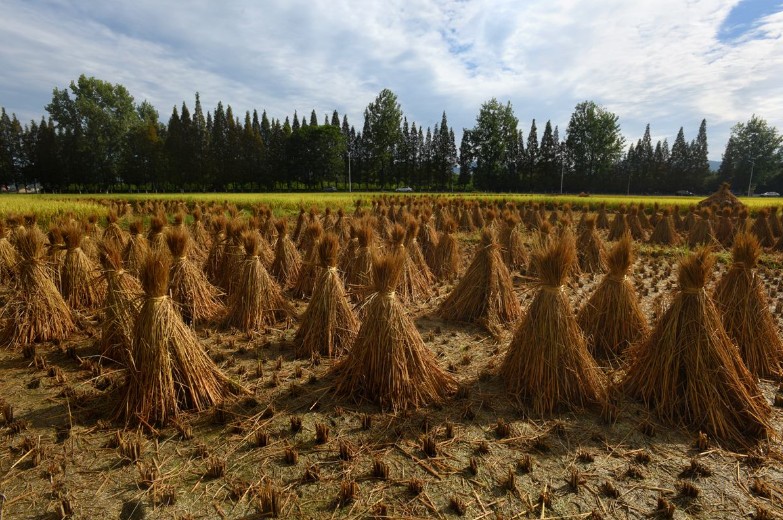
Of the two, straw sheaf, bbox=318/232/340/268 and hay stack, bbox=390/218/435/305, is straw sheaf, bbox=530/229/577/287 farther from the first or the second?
hay stack, bbox=390/218/435/305

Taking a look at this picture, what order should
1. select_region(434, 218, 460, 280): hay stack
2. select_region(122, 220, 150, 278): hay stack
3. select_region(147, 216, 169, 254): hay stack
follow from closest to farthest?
select_region(122, 220, 150, 278): hay stack < select_region(147, 216, 169, 254): hay stack < select_region(434, 218, 460, 280): hay stack

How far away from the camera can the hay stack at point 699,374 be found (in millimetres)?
3205

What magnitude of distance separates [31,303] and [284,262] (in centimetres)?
363

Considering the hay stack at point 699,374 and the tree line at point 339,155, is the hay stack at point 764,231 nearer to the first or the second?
the hay stack at point 699,374

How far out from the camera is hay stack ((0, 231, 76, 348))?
486 cm

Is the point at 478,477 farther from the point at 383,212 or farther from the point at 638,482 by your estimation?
the point at 383,212

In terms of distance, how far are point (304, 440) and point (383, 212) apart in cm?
1161

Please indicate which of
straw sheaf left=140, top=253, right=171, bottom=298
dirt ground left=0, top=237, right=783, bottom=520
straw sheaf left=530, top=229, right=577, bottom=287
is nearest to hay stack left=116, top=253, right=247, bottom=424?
straw sheaf left=140, top=253, right=171, bottom=298

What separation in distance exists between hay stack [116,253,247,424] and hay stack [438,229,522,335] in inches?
148

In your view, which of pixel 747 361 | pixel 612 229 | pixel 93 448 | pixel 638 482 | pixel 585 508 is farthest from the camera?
pixel 612 229

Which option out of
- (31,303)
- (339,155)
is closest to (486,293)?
(31,303)

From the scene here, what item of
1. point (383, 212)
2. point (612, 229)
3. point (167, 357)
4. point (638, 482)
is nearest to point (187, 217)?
point (383, 212)

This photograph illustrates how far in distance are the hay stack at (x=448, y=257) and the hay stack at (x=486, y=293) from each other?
245cm

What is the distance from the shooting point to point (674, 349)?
345cm
